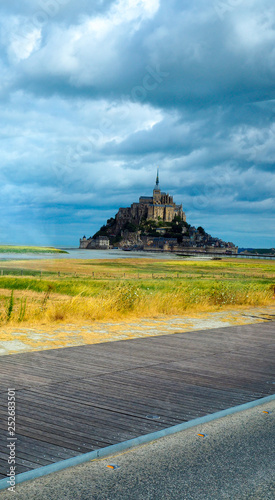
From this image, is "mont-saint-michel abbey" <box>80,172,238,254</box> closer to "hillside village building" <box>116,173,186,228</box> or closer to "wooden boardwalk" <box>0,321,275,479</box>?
"hillside village building" <box>116,173,186,228</box>

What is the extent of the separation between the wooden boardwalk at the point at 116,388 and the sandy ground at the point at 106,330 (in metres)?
0.73

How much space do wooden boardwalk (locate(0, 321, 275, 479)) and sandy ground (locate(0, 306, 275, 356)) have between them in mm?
728

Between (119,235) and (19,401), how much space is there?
147732 millimetres

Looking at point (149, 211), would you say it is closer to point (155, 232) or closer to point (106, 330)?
point (155, 232)

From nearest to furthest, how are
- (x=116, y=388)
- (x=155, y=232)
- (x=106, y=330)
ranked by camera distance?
(x=116, y=388) → (x=106, y=330) → (x=155, y=232)

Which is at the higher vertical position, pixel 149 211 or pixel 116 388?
pixel 149 211

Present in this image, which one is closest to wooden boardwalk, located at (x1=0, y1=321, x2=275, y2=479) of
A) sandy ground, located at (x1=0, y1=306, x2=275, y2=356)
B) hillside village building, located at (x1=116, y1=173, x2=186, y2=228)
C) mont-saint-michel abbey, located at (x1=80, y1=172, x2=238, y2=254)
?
sandy ground, located at (x1=0, y1=306, x2=275, y2=356)

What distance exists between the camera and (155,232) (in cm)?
14588

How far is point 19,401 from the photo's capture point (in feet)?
13.9

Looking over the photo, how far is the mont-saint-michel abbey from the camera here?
11850 cm

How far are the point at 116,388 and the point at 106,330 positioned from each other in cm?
446

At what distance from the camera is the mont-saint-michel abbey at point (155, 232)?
118500 mm

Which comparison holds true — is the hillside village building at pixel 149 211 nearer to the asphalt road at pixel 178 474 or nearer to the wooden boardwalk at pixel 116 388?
the wooden boardwalk at pixel 116 388

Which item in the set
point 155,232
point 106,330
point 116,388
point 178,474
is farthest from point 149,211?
point 178,474
